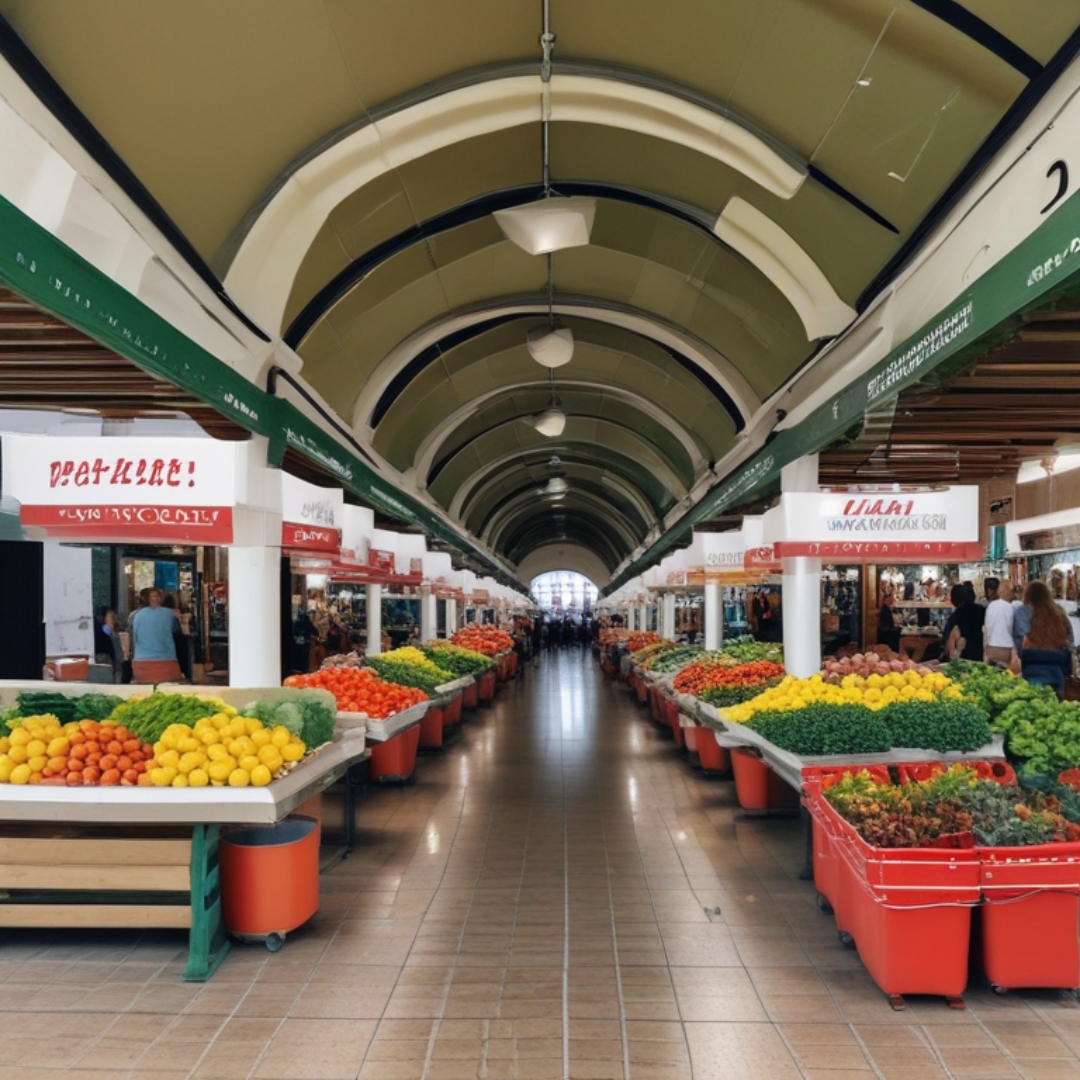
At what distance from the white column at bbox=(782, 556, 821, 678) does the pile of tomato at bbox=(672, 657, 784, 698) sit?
310mm

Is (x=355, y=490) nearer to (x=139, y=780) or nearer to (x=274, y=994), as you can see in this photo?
(x=139, y=780)

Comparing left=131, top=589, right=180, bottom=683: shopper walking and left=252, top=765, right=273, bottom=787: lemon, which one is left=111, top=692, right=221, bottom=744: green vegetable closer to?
left=252, top=765, right=273, bottom=787: lemon

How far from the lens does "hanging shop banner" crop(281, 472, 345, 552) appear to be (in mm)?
6773

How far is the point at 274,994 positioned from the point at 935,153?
5.33 metres

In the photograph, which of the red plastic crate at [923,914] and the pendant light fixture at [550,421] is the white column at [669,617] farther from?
the red plastic crate at [923,914]

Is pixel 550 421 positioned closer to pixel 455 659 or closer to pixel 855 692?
pixel 455 659

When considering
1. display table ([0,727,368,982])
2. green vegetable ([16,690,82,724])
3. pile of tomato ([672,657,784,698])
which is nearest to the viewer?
display table ([0,727,368,982])

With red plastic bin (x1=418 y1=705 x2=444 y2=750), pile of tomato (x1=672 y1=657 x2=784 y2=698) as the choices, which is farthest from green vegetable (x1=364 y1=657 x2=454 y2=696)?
pile of tomato (x1=672 y1=657 x2=784 y2=698)

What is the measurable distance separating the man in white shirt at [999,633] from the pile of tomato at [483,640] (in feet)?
30.6

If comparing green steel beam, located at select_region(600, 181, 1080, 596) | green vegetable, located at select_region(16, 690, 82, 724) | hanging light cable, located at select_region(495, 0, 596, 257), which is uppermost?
hanging light cable, located at select_region(495, 0, 596, 257)

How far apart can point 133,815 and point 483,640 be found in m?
15.2

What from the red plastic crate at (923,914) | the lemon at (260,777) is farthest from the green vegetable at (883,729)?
the lemon at (260,777)

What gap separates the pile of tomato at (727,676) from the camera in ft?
27.9

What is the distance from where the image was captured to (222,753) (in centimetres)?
449
